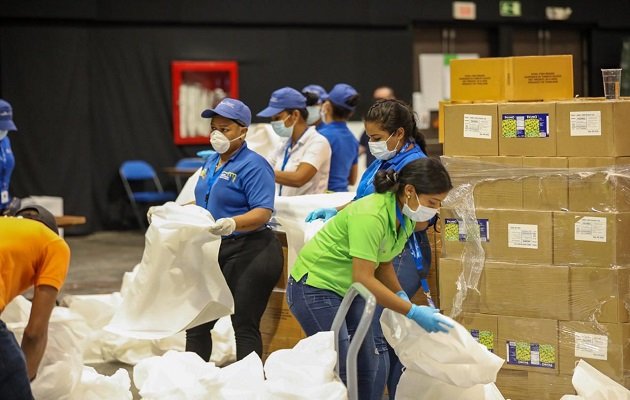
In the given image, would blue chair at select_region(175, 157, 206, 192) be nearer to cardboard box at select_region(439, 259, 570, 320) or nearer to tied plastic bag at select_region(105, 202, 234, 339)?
tied plastic bag at select_region(105, 202, 234, 339)

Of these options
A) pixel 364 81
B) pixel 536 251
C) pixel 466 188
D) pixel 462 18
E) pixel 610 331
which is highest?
pixel 462 18

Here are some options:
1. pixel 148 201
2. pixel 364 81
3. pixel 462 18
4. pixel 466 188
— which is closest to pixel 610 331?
pixel 466 188

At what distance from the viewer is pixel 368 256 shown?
3.20 metres

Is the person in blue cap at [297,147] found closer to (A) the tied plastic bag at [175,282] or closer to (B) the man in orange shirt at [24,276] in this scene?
(A) the tied plastic bag at [175,282]

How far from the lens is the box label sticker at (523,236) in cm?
416

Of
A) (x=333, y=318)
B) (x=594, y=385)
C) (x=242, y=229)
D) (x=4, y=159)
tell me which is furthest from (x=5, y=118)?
(x=594, y=385)

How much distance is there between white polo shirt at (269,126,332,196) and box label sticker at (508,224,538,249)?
1.35 meters

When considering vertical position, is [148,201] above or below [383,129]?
below

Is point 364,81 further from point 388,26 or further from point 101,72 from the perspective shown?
point 101,72

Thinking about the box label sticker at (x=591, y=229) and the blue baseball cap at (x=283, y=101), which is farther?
the blue baseball cap at (x=283, y=101)

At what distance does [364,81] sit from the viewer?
12.2 metres

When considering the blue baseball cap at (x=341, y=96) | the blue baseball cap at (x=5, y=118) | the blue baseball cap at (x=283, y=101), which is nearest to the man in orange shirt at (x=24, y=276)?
the blue baseball cap at (x=283, y=101)

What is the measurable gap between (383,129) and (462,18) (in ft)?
30.6

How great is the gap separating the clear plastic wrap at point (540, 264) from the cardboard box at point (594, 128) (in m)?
0.04
